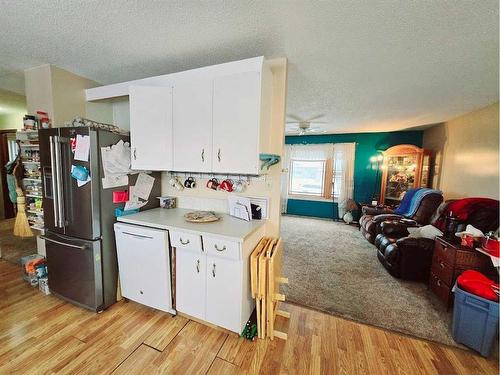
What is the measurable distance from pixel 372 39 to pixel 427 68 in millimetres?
850

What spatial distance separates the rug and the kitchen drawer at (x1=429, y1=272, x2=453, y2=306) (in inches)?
195

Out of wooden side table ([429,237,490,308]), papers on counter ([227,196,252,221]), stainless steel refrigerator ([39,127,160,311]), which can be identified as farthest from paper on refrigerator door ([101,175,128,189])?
wooden side table ([429,237,490,308])

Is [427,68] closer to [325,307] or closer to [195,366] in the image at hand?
[325,307]

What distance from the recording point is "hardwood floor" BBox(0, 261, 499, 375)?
1.41 m

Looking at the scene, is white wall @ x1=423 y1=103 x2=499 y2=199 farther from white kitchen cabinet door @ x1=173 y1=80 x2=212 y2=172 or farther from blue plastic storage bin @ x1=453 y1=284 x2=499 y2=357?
white kitchen cabinet door @ x1=173 y1=80 x2=212 y2=172

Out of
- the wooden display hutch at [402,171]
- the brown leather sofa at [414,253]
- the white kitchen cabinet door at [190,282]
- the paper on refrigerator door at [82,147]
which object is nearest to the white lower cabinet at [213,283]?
the white kitchen cabinet door at [190,282]

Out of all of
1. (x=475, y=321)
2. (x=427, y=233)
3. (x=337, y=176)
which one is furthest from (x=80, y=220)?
(x=337, y=176)

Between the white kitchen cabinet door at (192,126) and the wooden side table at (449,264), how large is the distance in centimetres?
238

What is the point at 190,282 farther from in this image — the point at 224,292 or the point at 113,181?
the point at 113,181

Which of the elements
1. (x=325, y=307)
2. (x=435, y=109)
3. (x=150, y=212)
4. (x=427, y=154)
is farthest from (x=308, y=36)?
(x=427, y=154)

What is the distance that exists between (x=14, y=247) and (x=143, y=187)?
2.74 meters

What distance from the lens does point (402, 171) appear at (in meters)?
4.66

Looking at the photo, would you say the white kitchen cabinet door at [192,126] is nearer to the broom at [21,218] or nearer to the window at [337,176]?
the broom at [21,218]

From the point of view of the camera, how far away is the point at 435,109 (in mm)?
3133
